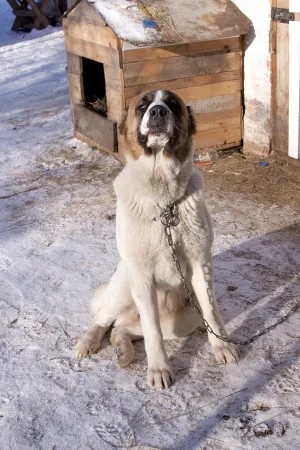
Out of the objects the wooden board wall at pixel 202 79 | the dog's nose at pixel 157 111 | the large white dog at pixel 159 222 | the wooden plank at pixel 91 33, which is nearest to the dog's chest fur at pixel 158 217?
the large white dog at pixel 159 222

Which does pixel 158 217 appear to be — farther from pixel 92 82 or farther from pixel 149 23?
pixel 92 82

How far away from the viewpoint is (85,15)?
599 centimetres

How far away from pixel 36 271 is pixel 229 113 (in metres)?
2.92

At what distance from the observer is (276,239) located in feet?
14.1

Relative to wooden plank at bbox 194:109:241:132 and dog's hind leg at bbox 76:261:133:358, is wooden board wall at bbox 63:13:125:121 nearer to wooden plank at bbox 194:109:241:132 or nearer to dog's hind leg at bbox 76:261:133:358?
wooden plank at bbox 194:109:241:132

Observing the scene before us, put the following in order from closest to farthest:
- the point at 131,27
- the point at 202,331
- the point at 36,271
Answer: the point at 202,331 → the point at 36,271 → the point at 131,27

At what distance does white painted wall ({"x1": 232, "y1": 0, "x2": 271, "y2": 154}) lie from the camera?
5.55 m

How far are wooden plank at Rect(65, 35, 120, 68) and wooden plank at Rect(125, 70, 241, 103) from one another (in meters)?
0.29

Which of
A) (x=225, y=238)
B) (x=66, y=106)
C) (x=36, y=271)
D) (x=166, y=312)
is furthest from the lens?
(x=66, y=106)

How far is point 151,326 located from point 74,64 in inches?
181

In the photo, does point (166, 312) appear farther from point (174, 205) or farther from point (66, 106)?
point (66, 106)

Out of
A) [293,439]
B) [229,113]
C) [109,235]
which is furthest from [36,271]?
[229,113]

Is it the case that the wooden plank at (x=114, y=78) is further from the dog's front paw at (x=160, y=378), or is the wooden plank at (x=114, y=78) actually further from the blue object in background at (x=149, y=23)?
the dog's front paw at (x=160, y=378)

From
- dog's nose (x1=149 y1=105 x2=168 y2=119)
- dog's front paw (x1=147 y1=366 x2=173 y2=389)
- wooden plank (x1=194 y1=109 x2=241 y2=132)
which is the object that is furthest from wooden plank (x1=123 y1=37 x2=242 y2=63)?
dog's front paw (x1=147 y1=366 x2=173 y2=389)
